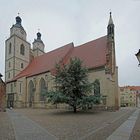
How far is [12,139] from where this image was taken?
1012 centimetres

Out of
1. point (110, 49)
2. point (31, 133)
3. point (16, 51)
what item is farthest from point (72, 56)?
point (31, 133)

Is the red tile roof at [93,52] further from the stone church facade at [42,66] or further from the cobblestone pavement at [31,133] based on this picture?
the cobblestone pavement at [31,133]

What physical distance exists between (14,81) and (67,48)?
1702 centimetres

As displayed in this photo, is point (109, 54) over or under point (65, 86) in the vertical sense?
over

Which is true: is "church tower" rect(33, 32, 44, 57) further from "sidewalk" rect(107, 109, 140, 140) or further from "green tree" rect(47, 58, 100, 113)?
"sidewalk" rect(107, 109, 140, 140)

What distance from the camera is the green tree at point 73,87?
1179 inches

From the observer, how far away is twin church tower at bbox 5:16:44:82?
62.8 metres

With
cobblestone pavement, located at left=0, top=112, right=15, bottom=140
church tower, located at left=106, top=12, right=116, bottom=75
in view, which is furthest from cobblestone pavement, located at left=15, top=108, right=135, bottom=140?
church tower, located at left=106, top=12, right=116, bottom=75

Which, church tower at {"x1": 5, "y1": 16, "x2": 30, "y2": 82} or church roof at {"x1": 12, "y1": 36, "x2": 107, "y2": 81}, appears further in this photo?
church tower at {"x1": 5, "y1": 16, "x2": 30, "y2": 82}

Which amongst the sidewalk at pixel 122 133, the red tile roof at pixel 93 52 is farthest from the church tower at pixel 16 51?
the sidewalk at pixel 122 133

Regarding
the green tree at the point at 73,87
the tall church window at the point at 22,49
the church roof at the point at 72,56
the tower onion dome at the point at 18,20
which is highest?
the tower onion dome at the point at 18,20

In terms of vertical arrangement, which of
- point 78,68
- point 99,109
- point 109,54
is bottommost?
point 99,109

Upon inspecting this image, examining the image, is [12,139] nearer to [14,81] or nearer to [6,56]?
[14,81]

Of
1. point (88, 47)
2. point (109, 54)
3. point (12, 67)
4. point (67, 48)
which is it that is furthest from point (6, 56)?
point (109, 54)
